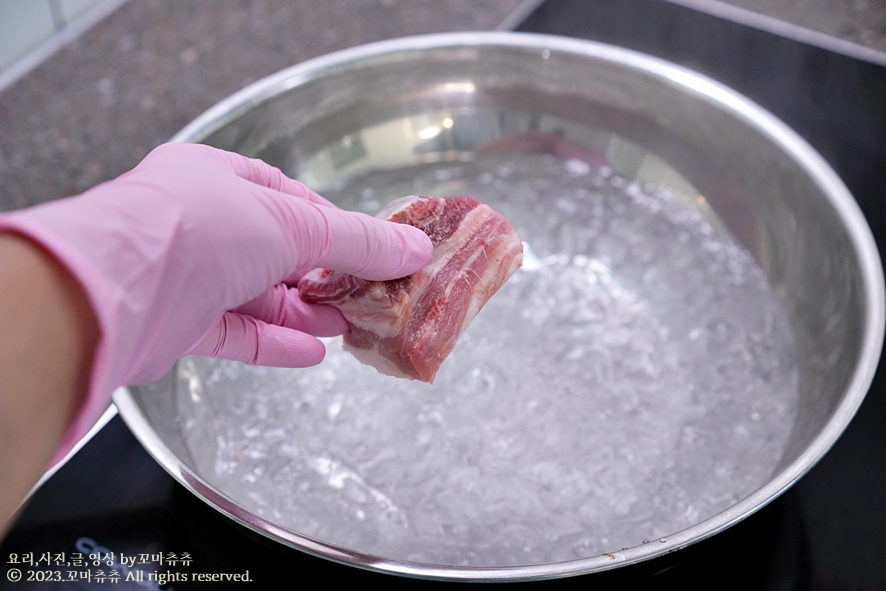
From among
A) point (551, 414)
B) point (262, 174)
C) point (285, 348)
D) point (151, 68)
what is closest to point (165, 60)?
point (151, 68)

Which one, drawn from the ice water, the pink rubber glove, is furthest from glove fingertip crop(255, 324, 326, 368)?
the ice water

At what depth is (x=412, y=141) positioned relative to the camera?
4.93 ft

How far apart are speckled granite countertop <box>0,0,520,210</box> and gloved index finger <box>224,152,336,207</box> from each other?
873mm

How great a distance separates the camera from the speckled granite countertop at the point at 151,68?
170cm

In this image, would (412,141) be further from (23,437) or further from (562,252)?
(23,437)

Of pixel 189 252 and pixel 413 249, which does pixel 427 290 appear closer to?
pixel 413 249

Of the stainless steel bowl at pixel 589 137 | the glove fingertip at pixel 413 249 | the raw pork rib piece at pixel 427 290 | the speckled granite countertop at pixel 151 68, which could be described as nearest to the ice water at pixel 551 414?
the stainless steel bowl at pixel 589 137

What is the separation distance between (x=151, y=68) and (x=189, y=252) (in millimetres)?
1470

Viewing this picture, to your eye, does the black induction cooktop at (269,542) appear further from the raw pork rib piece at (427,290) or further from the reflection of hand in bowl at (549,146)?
the reflection of hand in bowl at (549,146)

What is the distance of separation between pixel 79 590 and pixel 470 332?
691mm

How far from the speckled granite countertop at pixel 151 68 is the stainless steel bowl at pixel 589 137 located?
0.53m

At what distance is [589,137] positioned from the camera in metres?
1.49

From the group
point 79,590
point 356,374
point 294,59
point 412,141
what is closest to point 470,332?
point 356,374

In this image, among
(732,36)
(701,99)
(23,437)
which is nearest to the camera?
(23,437)
